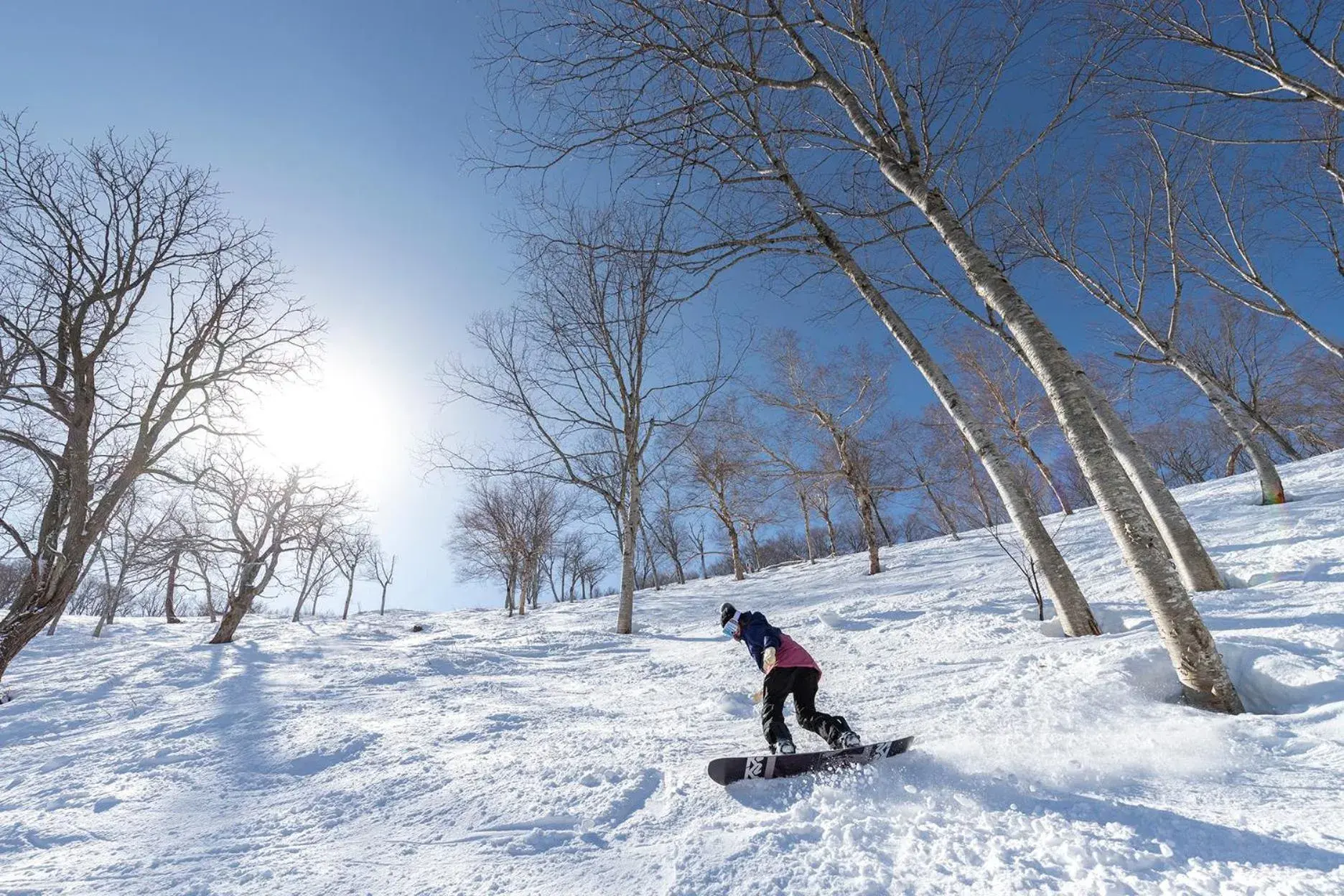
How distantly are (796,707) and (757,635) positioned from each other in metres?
0.58

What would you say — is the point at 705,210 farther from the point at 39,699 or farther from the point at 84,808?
the point at 39,699

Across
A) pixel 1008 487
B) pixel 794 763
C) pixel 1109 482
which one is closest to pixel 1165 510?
pixel 1008 487

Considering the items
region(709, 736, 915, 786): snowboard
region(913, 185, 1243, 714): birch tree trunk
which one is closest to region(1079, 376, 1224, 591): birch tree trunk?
region(913, 185, 1243, 714): birch tree trunk

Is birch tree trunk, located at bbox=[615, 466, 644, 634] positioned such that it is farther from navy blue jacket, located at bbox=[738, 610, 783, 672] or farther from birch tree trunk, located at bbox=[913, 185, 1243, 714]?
birch tree trunk, located at bbox=[913, 185, 1243, 714]

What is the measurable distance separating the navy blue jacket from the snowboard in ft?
2.69

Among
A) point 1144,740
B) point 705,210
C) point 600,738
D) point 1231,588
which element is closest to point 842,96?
point 705,210

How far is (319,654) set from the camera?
29.5ft

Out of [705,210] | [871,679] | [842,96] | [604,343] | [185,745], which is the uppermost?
[604,343]

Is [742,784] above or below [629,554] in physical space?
below

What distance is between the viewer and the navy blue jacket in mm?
3581

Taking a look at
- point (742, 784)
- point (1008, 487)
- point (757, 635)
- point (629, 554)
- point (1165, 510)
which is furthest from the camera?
point (629, 554)

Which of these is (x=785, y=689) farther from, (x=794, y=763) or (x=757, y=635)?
(x=794, y=763)

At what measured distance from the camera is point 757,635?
376 centimetres

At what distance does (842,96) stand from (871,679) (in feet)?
18.4
